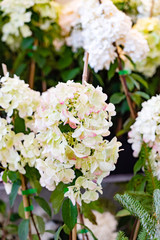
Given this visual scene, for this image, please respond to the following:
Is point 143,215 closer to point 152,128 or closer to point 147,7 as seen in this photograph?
point 152,128

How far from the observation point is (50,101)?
68 centimetres

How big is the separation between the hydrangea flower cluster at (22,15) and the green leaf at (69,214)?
78 cm

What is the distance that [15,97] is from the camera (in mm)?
792

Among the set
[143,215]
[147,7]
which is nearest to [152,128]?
[143,215]

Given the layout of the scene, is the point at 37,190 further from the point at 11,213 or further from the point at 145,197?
the point at 11,213

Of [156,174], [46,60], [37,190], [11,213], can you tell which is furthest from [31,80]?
[156,174]

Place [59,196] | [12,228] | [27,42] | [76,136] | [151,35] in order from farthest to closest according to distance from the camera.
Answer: [27,42] < [151,35] < [12,228] < [59,196] < [76,136]

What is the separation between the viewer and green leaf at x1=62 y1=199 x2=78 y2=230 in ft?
2.37

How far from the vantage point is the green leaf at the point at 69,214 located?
72 centimetres

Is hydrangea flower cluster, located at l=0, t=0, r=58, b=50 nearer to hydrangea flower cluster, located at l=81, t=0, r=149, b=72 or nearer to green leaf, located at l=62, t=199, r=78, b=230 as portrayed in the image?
hydrangea flower cluster, located at l=81, t=0, r=149, b=72

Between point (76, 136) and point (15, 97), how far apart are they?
0.72ft

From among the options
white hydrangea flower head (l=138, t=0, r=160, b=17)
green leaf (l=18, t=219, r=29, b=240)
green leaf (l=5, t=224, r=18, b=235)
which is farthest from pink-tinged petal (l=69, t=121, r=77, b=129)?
white hydrangea flower head (l=138, t=0, r=160, b=17)

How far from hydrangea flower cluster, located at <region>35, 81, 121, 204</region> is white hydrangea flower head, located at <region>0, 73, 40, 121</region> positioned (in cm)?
12

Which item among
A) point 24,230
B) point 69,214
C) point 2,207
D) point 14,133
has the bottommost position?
point 2,207
